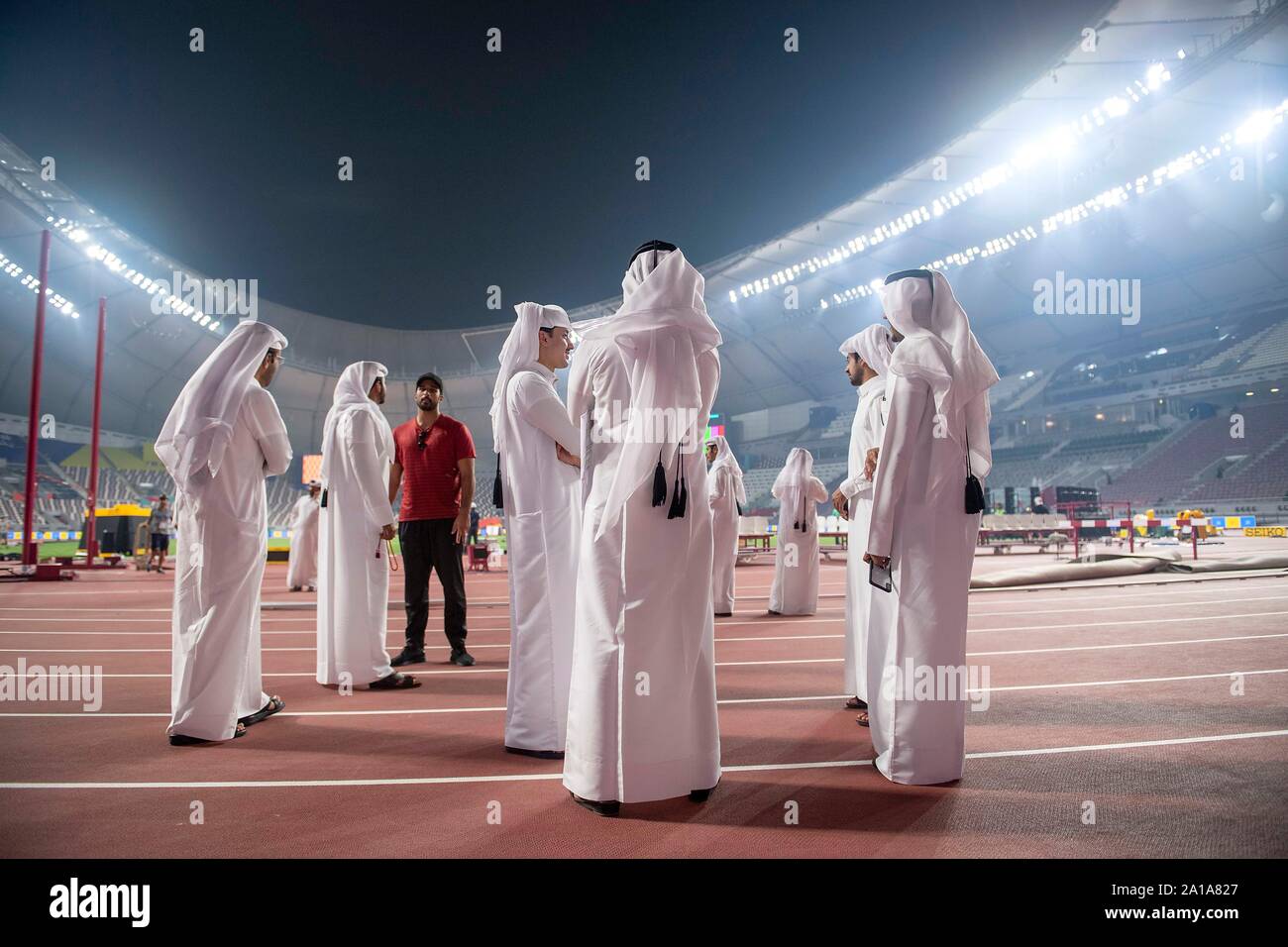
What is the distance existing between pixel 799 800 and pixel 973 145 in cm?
3017

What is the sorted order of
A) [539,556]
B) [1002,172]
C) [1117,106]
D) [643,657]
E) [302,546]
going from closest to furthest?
1. [643,657]
2. [539,556]
3. [302,546]
4. [1117,106]
5. [1002,172]

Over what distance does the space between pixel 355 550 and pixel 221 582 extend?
125 cm

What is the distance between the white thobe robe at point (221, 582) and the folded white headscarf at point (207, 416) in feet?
0.24

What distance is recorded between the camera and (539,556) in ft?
12.1

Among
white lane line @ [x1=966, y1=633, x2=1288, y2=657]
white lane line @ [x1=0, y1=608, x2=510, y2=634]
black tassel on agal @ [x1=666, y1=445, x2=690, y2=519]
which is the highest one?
black tassel on agal @ [x1=666, y1=445, x2=690, y2=519]

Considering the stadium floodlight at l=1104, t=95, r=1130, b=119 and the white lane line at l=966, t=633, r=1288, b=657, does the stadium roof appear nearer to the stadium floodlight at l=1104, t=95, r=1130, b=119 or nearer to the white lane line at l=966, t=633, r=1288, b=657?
the stadium floodlight at l=1104, t=95, r=1130, b=119

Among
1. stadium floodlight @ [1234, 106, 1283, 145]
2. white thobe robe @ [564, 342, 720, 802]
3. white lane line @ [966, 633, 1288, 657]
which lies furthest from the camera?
stadium floodlight @ [1234, 106, 1283, 145]

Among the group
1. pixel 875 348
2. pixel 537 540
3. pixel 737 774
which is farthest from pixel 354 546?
pixel 875 348

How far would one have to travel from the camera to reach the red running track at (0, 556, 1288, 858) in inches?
95.7

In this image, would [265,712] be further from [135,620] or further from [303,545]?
[303,545]

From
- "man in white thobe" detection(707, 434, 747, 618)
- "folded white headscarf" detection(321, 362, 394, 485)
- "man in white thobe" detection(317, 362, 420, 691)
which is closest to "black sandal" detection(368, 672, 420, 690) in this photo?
"man in white thobe" detection(317, 362, 420, 691)

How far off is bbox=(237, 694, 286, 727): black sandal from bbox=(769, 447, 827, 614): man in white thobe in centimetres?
575

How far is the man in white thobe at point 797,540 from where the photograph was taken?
8719mm

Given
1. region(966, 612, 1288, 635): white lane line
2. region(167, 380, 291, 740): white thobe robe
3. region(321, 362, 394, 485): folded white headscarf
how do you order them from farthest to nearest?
region(966, 612, 1288, 635): white lane line
region(321, 362, 394, 485): folded white headscarf
region(167, 380, 291, 740): white thobe robe
